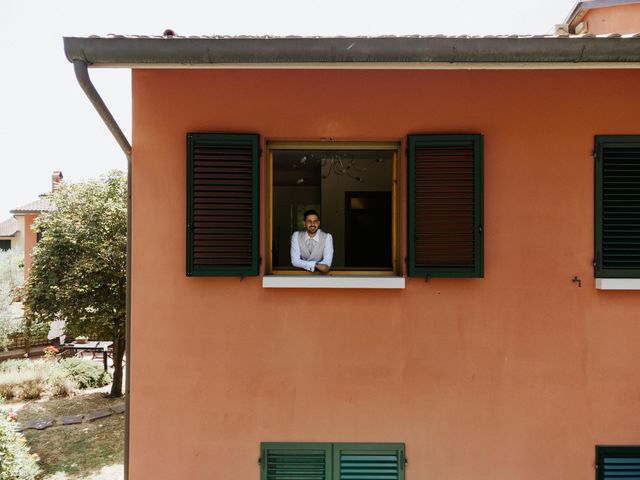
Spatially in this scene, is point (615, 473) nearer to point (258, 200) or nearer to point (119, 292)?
point (258, 200)

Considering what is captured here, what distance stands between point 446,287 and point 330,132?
1628 millimetres

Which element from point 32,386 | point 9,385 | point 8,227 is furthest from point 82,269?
point 8,227

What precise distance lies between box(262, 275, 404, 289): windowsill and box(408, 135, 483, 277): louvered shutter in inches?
9.6

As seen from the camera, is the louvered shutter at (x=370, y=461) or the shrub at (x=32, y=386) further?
the shrub at (x=32, y=386)

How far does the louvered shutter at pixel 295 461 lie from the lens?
3.33 metres

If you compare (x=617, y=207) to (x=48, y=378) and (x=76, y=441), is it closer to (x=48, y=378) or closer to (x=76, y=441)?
(x=76, y=441)

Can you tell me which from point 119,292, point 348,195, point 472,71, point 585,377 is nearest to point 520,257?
point 585,377

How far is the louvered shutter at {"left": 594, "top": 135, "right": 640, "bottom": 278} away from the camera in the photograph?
3293mm

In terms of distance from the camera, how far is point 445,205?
330 cm

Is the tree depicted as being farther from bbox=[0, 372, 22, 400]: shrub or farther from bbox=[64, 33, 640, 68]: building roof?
bbox=[64, 33, 640, 68]: building roof

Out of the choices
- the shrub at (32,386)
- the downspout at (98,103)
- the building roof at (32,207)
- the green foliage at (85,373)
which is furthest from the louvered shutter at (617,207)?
the building roof at (32,207)

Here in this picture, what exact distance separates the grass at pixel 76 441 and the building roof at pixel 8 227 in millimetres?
22835

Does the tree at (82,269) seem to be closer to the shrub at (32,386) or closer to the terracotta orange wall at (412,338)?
the shrub at (32,386)

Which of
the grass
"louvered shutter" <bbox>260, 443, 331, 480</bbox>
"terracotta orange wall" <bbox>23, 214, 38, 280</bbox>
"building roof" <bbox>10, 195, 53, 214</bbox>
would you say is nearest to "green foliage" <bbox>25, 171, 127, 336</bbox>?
the grass
